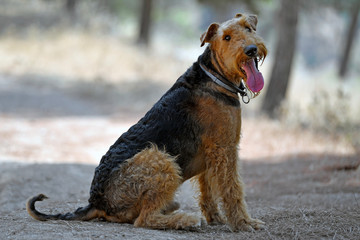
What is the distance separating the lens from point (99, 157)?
8438 millimetres

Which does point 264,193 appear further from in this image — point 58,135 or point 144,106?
point 144,106

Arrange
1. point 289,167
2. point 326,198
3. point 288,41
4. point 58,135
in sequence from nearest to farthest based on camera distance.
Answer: point 326,198
point 289,167
point 58,135
point 288,41

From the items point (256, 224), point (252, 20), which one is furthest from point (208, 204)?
point (252, 20)

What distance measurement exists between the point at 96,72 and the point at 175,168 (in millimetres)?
12969

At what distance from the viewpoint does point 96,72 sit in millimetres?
16391

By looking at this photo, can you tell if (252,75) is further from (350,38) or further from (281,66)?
(350,38)

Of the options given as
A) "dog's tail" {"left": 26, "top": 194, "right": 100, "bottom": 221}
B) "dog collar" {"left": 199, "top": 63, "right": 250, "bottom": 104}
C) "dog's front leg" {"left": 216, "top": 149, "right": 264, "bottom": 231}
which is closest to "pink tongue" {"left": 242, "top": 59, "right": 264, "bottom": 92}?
"dog collar" {"left": 199, "top": 63, "right": 250, "bottom": 104}

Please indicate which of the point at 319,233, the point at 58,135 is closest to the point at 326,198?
the point at 319,233

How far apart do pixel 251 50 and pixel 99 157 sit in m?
5.29

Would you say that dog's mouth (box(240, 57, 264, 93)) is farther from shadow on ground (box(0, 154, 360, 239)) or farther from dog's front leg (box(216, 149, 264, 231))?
shadow on ground (box(0, 154, 360, 239))

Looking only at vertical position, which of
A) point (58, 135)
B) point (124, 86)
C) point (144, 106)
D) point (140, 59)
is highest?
point (140, 59)

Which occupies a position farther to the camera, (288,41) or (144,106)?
(144,106)

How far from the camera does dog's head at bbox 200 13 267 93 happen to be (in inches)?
153

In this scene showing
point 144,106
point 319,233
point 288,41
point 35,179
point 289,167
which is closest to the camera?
point 319,233
